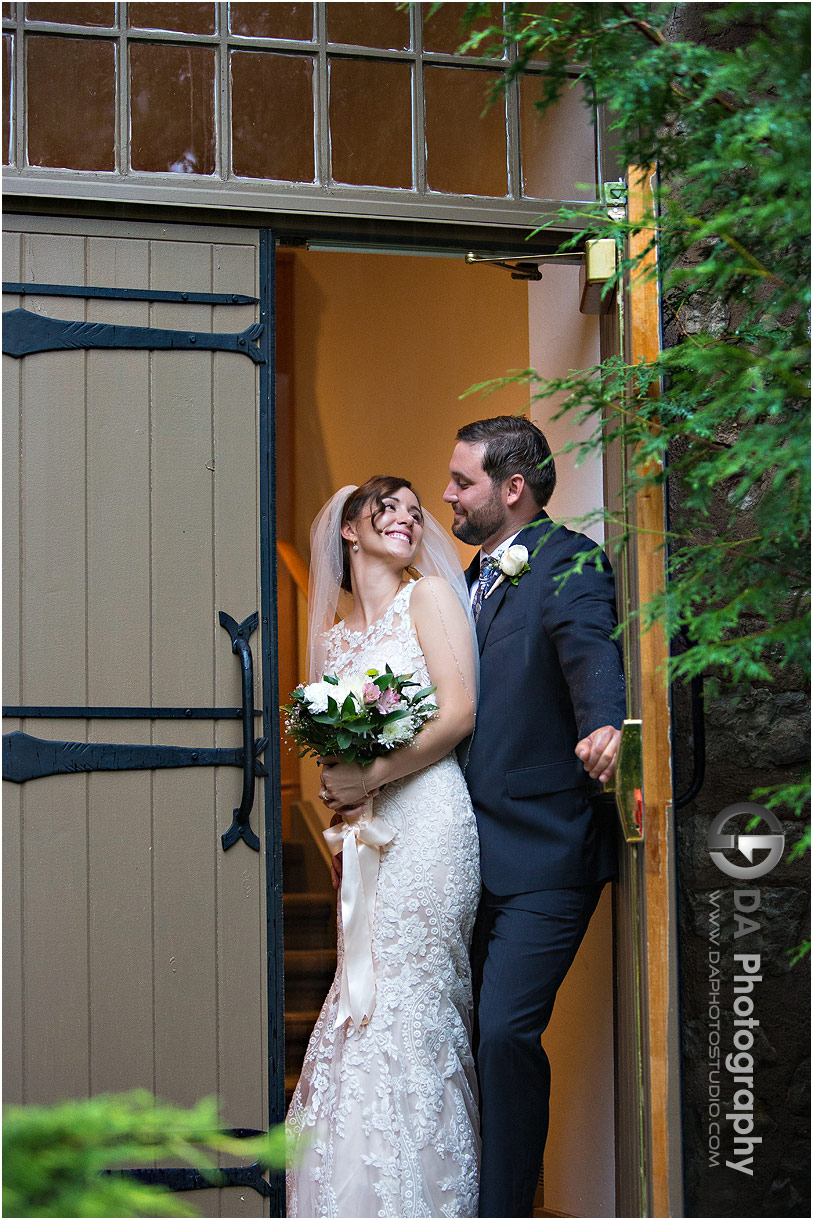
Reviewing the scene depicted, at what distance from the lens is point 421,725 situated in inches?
113

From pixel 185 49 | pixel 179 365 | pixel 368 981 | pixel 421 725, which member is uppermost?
pixel 185 49

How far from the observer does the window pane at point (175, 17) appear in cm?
294

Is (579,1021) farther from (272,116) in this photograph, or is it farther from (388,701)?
(272,116)

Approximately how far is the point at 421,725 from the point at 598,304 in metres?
1.19

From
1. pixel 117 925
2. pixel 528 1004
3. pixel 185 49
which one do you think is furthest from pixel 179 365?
pixel 528 1004

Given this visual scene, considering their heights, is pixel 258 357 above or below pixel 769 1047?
above

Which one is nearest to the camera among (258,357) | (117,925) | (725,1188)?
(725,1188)

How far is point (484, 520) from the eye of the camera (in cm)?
326

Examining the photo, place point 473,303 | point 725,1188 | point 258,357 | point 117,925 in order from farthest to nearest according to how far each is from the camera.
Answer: point 473,303 → point 258,357 → point 117,925 → point 725,1188

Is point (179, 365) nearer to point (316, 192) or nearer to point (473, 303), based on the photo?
point (316, 192)

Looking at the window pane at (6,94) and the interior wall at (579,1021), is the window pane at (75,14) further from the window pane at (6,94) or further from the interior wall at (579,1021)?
the interior wall at (579,1021)

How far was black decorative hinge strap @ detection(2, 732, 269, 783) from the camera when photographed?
2.78 m

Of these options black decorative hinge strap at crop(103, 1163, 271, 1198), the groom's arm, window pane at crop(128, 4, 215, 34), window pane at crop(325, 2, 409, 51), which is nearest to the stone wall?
the groom's arm

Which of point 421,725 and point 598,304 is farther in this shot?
point 598,304
